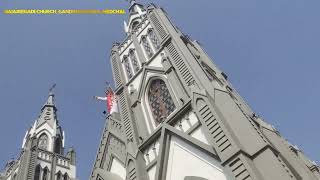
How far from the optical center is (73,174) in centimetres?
3844

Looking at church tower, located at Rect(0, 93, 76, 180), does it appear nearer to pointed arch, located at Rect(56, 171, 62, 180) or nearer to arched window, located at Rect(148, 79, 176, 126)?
pointed arch, located at Rect(56, 171, 62, 180)

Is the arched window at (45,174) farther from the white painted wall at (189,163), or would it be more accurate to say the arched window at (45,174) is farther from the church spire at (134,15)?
the white painted wall at (189,163)

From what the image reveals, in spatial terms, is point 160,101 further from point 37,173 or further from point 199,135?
point 37,173

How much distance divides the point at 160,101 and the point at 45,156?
74.2ft

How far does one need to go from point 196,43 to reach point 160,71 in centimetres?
610

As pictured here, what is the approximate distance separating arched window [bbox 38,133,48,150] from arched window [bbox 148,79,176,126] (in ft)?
79.5

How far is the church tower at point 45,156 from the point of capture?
1368 inches

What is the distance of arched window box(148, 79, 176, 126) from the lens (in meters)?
18.1

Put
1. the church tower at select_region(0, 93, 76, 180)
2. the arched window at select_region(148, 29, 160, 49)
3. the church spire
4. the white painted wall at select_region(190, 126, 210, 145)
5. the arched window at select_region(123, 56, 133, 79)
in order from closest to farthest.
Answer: the white painted wall at select_region(190, 126, 210, 145), the arched window at select_region(148, 29, 160, 49), the arched window at select_region(123, 56, 133, 79), the church spire, the church tower at select_region(0, 93, 76, 180)

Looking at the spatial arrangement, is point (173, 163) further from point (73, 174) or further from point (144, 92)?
point (73, 174)

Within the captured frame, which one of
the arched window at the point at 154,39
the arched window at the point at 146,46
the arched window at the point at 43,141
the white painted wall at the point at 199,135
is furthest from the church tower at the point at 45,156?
the white painted wall at the point at 199,135

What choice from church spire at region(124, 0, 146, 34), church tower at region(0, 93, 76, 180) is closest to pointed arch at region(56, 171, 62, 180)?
church tower at region(0, 93, 76, 180)

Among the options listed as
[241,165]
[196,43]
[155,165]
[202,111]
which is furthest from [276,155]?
[196,43]

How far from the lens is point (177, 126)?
1623 cm
